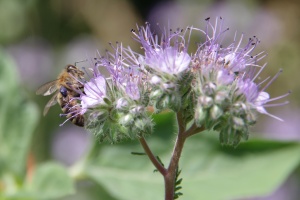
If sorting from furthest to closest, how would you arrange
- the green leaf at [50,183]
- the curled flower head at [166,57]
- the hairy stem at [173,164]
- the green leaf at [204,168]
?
the green leaf at [204,168] → the green leaf at [50,183] → the curled flower head at [166,57] → the hairy stem at [173,164]

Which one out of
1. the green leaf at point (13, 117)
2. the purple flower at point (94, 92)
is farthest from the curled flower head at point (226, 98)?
the green leaf at point (13, 117)

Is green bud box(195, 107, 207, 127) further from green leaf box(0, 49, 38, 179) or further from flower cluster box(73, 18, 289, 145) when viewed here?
green leaf box(0, 49, 38, 179)

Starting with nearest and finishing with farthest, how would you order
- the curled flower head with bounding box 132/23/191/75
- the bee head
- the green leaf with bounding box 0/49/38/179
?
the curled flower head with bounding box 132/23/191/75
the bee head
the green leaf with bounding box 0/49/38/179

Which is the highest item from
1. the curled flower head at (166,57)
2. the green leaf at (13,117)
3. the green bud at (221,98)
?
the curled flower head at (166,57)

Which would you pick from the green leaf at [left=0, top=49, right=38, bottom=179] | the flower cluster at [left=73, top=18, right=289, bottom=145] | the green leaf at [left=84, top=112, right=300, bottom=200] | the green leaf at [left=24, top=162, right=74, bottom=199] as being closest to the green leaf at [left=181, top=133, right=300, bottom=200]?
the green leaf at [left=84, top=112, right=300, bottom=200]

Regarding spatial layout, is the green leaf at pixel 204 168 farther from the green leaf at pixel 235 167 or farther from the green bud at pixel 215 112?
the green bud at pixel 215 112

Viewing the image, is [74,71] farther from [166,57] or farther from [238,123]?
[238,123]
